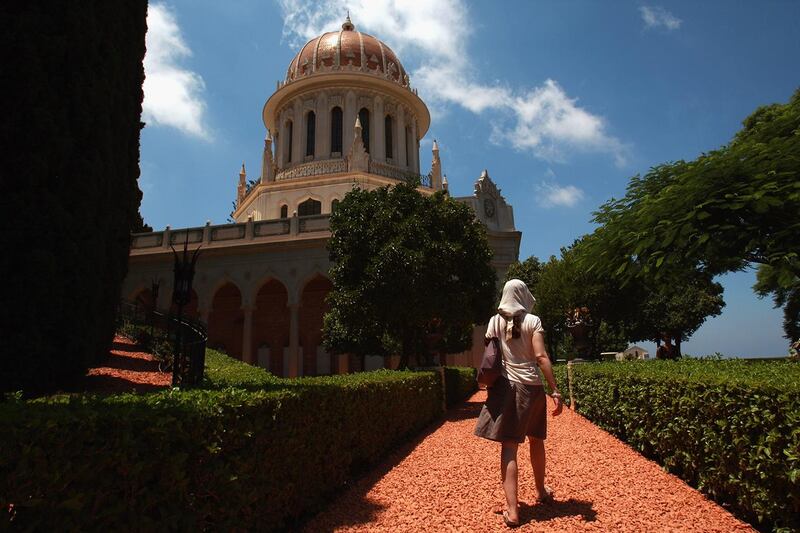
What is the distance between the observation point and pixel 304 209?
31750mm

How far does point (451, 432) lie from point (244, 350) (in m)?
17.5

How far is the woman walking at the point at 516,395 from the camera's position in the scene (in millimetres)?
4328

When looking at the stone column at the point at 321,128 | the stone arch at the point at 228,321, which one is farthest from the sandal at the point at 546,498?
the stone column at the point at 321,128

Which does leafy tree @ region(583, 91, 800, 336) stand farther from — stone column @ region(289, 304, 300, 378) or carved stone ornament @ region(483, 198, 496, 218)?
carved stone ornament @ region(483, 198, 496, 218)

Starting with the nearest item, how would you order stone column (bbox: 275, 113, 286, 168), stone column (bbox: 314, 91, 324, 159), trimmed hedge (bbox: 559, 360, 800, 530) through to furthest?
trimmed hedge (bbox: 559, 360, 800, 530)
stone column (bbox: 314, 91, 324, 159)
stone column (bbox: 275, 113, 286, 168)

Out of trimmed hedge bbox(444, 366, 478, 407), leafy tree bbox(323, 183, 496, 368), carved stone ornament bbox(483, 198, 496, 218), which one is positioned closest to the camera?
leafy tree bbox(323, 183, 496, 368)

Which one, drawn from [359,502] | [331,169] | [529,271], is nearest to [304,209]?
[331,169]

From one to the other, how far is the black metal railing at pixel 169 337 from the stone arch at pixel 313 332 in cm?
823

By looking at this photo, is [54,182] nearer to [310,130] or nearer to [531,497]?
[531,497]

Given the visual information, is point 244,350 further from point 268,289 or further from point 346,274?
point 346,274

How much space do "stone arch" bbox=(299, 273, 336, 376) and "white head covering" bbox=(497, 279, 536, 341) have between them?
22.9m

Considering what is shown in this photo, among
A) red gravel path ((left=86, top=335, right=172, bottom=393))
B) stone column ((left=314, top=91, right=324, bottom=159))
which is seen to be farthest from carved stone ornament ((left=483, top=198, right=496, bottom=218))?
red gravel path ((left=86, top=335, right=172, bottom=393))

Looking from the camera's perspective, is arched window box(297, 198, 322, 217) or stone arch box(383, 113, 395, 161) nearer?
arched window box(297, 198, 322, 217)

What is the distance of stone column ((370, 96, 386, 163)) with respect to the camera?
3450 cm
